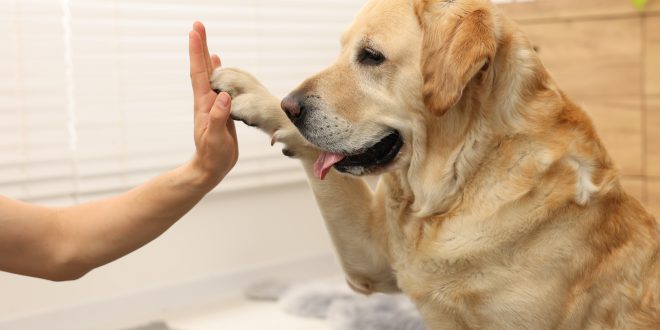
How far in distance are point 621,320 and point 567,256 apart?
0.16 m

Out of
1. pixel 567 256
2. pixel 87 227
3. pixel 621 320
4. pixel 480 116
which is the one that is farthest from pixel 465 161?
pixel 87 227

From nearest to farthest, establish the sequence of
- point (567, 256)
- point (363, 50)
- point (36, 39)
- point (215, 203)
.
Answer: point (567, 256)
point (363, 50)
point (36, 39)
point (215, 203)

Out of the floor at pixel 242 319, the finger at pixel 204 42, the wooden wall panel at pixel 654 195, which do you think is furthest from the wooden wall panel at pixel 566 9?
the finger at pixel 204 42

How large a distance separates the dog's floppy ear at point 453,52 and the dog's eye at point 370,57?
0.10m

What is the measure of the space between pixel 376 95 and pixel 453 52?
0.20 meters

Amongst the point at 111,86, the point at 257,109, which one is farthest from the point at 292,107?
the point at 111,86

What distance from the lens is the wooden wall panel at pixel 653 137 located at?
2686mm

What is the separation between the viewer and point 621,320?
146 centimetres

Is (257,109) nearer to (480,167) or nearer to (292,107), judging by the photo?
(292,107)

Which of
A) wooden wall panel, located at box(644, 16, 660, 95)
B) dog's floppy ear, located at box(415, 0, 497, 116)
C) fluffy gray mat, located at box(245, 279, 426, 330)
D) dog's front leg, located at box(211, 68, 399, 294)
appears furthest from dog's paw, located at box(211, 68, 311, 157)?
wooden wall panel, located at box(644, 16, 660, 95)

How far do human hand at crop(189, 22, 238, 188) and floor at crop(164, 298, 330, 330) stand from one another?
127cm

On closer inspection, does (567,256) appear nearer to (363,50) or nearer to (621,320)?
(621,320)

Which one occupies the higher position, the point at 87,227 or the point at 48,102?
the point at 87,227

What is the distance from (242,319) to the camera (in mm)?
2760
